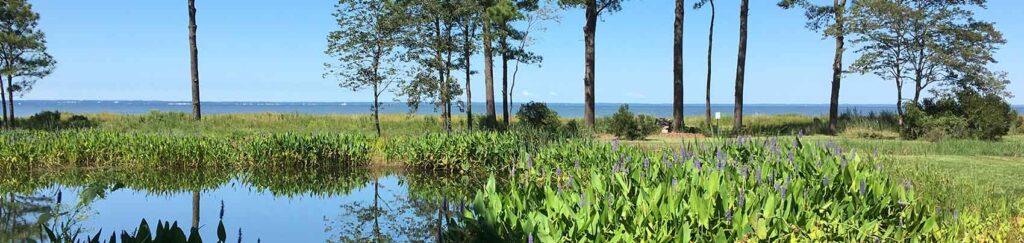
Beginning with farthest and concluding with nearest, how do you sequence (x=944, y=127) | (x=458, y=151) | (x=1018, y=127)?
(x=1018, y=127), (x=944, y=127), (x=458, y=151)

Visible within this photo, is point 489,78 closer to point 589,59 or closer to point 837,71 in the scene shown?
point 589,59

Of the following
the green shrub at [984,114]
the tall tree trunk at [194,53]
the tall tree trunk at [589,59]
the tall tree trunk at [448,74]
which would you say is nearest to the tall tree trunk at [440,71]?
the tall tree trunk at [448,74]

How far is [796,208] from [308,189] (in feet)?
28.9

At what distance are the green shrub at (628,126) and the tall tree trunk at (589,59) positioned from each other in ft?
4.37

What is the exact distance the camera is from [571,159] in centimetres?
1016

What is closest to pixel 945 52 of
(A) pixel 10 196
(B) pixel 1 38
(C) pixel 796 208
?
(C) pixel 796 208

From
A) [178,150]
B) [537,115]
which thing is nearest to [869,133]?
[537,115]

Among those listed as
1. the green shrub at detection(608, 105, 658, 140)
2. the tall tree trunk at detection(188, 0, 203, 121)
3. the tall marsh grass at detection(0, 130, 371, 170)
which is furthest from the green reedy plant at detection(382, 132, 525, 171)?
the tall tree trunk at detection(188, 0, 203, 121)

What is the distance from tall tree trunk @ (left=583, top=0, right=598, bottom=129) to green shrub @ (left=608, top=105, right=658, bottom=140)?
133cm

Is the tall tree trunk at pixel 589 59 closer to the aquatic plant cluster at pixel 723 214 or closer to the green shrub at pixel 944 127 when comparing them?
the green shrub at pixel 944 127

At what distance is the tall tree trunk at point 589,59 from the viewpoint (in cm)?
2209

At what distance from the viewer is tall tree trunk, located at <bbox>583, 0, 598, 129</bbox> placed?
72.5 ft

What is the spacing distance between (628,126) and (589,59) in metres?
2.86

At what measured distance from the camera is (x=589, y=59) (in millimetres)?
22109
